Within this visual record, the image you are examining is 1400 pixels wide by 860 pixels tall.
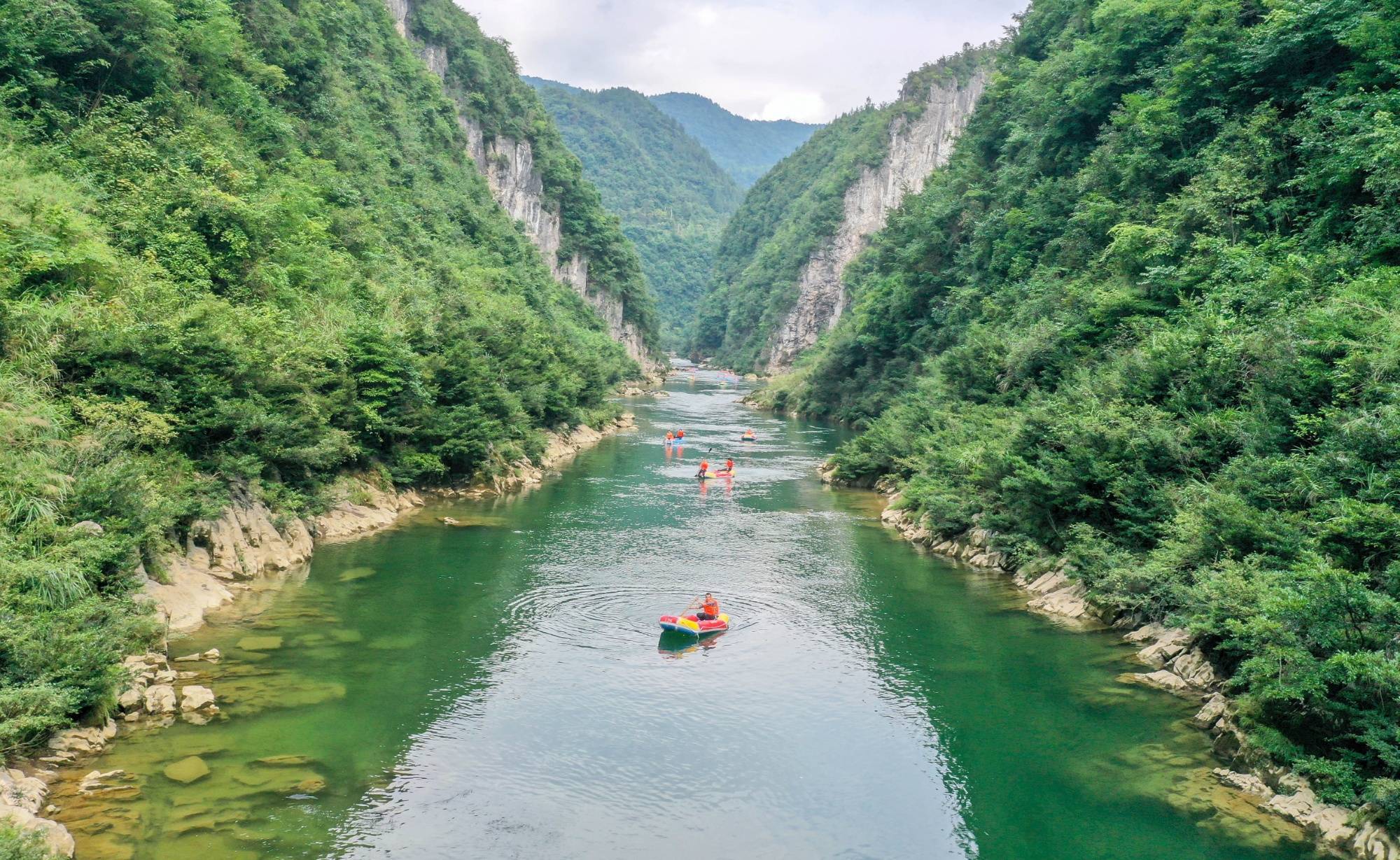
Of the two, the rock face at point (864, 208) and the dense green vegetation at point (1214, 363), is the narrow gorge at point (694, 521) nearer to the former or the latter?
→ the dense green vegetation at point (1214, 363)

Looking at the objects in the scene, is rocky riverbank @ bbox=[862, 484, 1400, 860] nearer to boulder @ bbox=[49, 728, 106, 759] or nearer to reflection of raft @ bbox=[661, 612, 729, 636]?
reflection of raft @ bbox=[661, 612, 729, 636]

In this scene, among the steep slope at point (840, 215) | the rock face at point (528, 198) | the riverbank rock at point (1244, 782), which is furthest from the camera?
the steep slope at point (840, 215)

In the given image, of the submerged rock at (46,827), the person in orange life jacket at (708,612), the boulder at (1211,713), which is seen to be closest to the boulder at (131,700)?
the submerged rock at (46,827)

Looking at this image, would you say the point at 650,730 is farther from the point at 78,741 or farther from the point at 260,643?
the point at 78,741

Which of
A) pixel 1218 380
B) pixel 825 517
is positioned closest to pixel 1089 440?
pixel 1218 380

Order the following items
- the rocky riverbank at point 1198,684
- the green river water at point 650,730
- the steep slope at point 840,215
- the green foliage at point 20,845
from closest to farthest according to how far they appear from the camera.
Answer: the green foliage at point 20,845
the rocky riverbank at point 1198,684
the green river water at point 650,730
the steep slope at point 840,215

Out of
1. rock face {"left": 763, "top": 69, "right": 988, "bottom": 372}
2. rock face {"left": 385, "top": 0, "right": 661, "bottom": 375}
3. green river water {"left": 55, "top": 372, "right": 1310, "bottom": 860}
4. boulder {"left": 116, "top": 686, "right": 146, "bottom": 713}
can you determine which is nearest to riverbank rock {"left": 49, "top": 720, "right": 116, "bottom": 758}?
green river water {"left": 55, "top": 372, "right": 1310, "bottom": 860}

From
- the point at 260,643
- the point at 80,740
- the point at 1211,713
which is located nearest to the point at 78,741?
the point at 80,740
